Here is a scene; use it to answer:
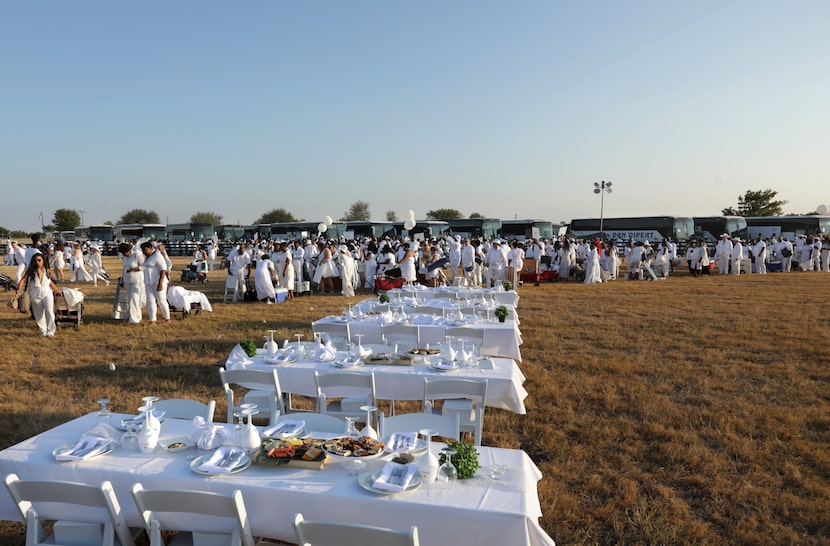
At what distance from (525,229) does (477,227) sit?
3848 millimetres

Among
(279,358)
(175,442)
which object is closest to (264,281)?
(279,358)

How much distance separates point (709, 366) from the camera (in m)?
7.73

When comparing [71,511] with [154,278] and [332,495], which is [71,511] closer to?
[332,495]

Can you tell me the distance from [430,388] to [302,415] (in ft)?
3.43

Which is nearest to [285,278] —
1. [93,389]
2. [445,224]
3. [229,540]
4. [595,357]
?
[93,389]

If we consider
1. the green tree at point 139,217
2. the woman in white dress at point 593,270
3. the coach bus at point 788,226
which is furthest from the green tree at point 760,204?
the green tree at point 139,217

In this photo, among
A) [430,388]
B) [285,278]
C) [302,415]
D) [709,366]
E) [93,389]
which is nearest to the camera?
[302,415]

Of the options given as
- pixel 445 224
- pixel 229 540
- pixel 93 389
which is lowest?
pixel 93 389

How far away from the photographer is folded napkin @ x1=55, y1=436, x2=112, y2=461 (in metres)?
2.93

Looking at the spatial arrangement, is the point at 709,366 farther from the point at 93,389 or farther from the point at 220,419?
the point at 93,389

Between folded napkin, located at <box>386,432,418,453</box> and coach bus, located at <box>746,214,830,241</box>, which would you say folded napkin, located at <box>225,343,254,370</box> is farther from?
coach bus, located at <box>746,214,830,241</box>

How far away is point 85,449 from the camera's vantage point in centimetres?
303

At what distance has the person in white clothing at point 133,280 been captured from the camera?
34.9 feet

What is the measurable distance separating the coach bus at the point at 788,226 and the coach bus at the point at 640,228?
16.1 ft
